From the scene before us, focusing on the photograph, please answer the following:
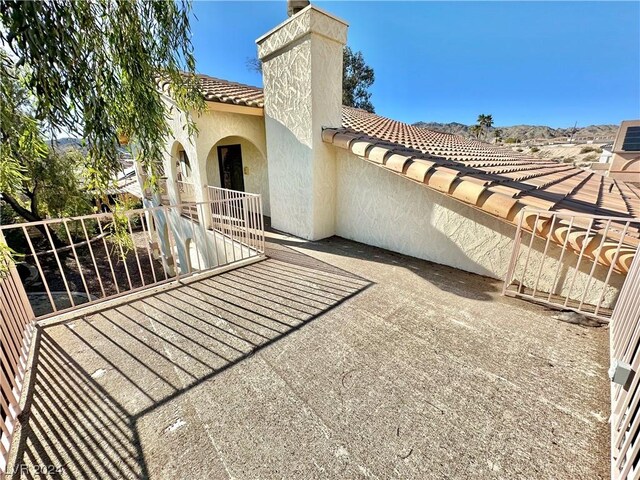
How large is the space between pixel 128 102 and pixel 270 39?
16.1 feet

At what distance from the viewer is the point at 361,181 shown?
232 inches

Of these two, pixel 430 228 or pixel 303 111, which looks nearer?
pixel 430 228

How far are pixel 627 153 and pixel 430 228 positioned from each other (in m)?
19.7

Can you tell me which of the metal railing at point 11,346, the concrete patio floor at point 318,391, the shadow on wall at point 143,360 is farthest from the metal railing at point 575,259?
the metal railing at point 11,346

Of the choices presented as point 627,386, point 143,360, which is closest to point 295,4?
point 143,360

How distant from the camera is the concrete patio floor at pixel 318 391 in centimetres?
174

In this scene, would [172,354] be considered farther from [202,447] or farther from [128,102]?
[128,102]

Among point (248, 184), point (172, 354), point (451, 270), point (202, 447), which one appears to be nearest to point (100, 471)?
point (202, 447)

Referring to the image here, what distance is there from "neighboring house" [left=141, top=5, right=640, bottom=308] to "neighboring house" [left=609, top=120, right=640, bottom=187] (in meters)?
13.9

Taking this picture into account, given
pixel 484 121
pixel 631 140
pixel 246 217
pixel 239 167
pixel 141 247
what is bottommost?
pixel 141 247

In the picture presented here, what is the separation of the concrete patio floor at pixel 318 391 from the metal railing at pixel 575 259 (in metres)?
0.50

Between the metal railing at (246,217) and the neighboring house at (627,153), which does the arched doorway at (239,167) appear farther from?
the neighboring house at (627,153)

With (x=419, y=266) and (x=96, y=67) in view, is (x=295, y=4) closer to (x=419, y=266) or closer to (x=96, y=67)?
(x=96, y=67)

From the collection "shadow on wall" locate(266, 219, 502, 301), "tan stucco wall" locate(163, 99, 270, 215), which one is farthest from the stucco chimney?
"tan stucco wall" locate(163, 99, 270, 215)
